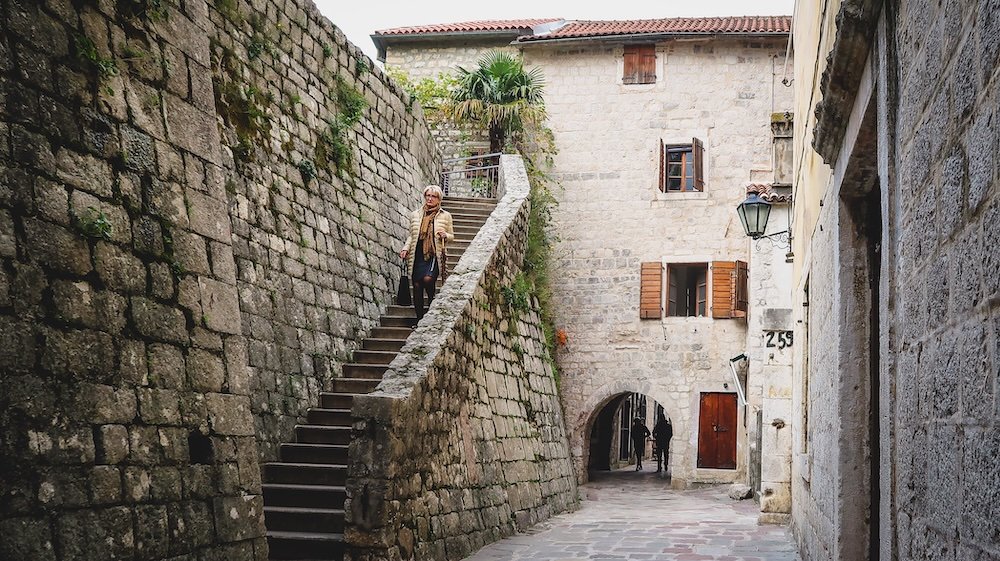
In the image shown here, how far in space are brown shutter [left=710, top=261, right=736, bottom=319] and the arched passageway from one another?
225 centimetres

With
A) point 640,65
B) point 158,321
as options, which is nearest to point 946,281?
point 158,321

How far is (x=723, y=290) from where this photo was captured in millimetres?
19859

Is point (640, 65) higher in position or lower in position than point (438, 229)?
higher

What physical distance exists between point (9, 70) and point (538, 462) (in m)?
9.27

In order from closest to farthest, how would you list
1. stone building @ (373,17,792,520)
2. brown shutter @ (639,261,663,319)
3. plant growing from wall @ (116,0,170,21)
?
plant growing from wall @ (116,0,170,21) → stone building @ (373,17,792,520) → brown shutter @ (639,261,663,319)

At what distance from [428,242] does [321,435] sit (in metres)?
2.45

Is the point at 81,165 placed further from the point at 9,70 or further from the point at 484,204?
the point at 484,204

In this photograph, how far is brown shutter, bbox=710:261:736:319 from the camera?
1978cm

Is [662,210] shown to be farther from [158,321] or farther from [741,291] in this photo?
[158,321]

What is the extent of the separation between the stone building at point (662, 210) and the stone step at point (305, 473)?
11.6 metres

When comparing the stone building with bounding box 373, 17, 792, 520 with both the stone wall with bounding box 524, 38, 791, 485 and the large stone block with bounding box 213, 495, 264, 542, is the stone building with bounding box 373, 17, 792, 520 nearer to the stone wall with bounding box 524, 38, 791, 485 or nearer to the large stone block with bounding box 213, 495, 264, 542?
the stone wall with bounding box 524, 38, 791, 485

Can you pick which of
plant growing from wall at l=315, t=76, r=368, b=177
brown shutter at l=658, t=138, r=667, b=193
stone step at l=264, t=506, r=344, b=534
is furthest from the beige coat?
brown shutter at l=658, t=138, r=667, b=193

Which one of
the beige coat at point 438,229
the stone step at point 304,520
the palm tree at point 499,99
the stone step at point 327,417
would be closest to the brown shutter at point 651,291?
the palm tree at point 499,99

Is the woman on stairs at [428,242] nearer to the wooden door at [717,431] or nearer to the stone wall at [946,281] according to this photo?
the stone wall at [946,281]
